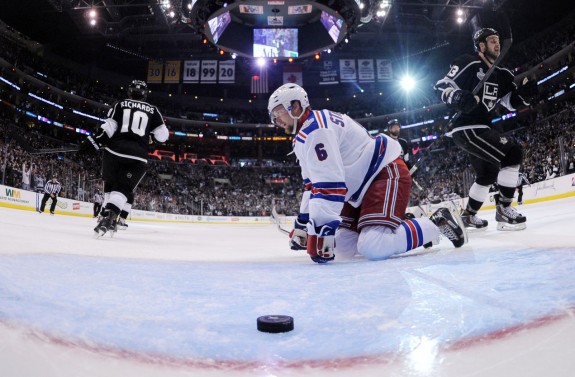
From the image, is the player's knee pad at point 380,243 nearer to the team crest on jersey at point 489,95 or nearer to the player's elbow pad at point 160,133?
the team crest on jersey at point 489,95

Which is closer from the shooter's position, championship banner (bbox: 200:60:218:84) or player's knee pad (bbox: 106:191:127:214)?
player's knee pad (bbox: 106:191:127:214)

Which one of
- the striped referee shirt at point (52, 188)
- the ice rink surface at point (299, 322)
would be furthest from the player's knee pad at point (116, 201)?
the striped referee shirt at point (52, 188)

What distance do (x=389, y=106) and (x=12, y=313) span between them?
33.5 metres

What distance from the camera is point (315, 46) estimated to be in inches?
835

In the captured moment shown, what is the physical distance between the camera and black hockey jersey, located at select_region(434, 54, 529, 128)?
156 inches

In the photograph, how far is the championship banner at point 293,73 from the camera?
3078cm

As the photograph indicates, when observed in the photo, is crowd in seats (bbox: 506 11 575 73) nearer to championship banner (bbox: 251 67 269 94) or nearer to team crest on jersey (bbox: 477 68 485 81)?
championship banner (bbox: 251 67 269 94)

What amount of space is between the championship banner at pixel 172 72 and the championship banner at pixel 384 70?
14599mm

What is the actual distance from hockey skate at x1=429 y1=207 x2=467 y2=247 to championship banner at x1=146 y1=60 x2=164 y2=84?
30.5m

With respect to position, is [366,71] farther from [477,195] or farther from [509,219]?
[509,219]

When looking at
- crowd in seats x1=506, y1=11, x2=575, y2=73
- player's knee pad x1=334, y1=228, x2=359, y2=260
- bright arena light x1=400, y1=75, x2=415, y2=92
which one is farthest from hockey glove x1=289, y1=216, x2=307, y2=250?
bright arena light x1=400, y1=75, x2=415, y2=92

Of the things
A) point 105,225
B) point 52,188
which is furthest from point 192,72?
point 105,225

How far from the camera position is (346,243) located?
287 cm

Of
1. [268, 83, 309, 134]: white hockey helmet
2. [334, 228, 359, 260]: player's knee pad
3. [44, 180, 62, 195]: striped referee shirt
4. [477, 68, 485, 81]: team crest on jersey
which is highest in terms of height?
[477, 68, 485, 81]: team crest on jersey
